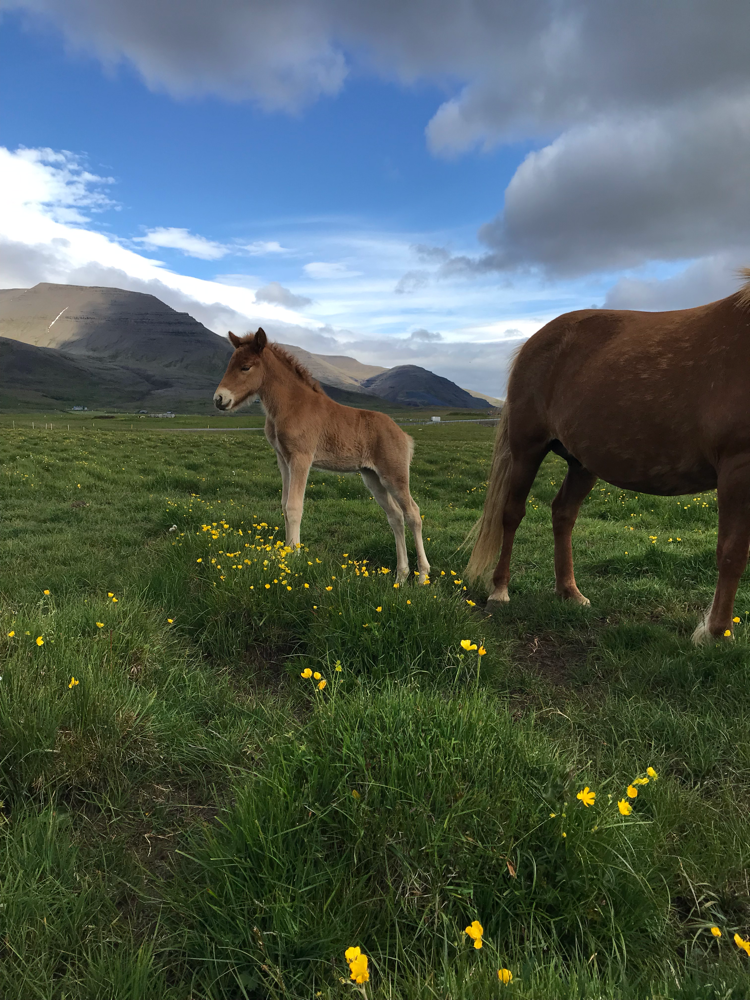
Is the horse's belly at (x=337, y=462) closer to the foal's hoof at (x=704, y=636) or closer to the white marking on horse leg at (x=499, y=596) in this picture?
the white marking on horse leg at (x=499, y=596)

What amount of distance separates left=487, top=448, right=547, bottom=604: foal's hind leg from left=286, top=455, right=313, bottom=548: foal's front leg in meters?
2.42

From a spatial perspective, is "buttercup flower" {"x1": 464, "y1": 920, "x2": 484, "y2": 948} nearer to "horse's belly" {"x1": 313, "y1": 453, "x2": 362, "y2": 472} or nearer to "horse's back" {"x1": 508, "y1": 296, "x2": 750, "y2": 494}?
"horse's back" {"x1": 508, "y1": 296, "x2": 750, "y2": 494}

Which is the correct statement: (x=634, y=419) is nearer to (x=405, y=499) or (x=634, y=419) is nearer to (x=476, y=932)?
(x=405, y=499)

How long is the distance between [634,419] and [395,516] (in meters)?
3.44

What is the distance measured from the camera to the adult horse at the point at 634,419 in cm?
425

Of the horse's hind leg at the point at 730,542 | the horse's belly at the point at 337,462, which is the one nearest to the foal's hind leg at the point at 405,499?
the horse's belly at the point at 337,462

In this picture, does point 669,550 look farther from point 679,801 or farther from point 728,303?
point 679,801

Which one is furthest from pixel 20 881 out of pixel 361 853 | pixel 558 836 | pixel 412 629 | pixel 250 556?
pixel 250 556

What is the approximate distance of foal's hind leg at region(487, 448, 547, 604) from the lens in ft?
19.6

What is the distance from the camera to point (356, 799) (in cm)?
210

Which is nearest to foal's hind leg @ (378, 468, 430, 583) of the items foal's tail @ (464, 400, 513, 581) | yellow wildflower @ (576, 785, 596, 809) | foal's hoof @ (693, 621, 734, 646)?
foal's tail @ (464, 400, 513, 581)

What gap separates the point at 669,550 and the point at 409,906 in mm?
6582

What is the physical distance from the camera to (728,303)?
4.58m

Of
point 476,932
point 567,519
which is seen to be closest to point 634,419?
point 567,519
